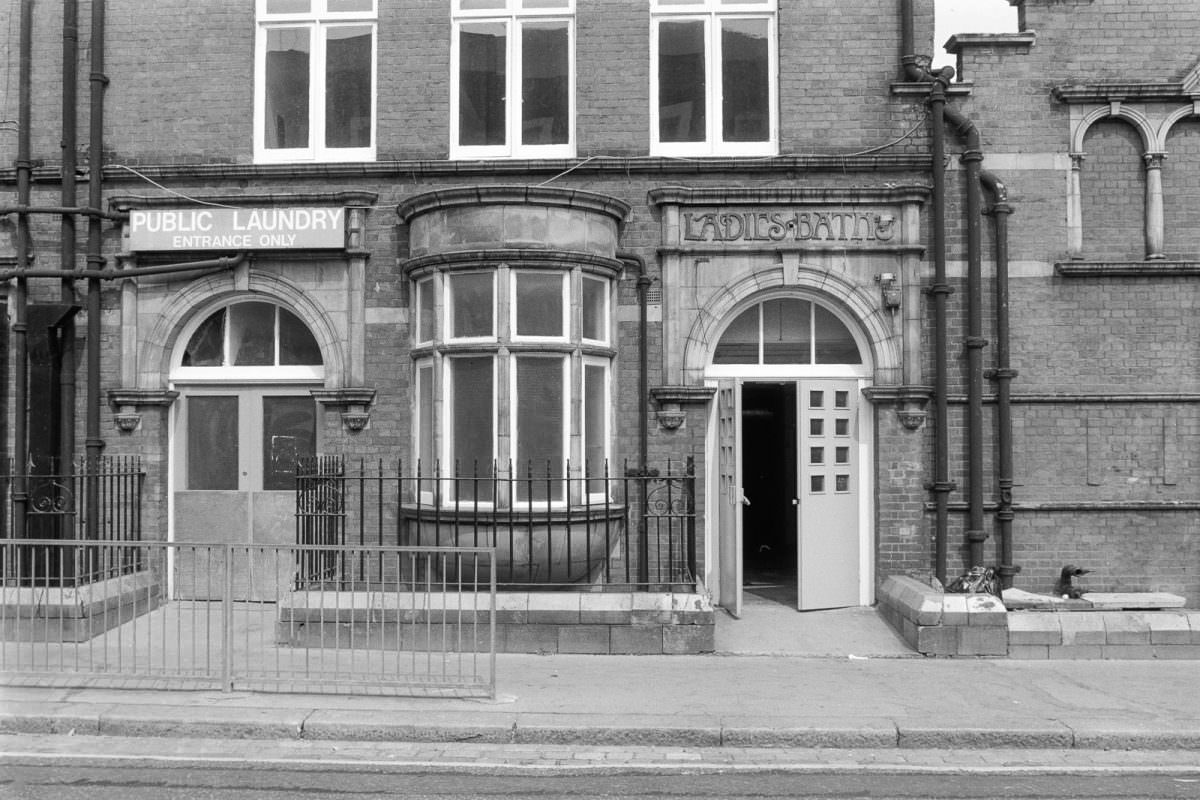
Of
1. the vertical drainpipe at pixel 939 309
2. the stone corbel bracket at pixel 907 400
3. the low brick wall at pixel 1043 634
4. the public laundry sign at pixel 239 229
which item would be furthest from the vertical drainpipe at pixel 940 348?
the public laundry sign at pixel 239 229

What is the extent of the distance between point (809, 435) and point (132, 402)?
6.73m

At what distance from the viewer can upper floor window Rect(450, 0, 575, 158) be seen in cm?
1079

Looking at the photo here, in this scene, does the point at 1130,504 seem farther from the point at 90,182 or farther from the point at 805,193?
the point at 90,182

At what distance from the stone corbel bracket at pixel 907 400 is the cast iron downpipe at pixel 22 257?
331 inches

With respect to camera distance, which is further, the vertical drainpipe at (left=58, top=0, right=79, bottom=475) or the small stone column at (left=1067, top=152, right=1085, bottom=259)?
the vertical drainpipe at (left=58, top=0, right=79, bottom=475)

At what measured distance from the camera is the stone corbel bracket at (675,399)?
10.3 m

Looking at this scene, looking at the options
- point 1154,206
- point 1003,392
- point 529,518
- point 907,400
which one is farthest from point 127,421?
point 1154,206

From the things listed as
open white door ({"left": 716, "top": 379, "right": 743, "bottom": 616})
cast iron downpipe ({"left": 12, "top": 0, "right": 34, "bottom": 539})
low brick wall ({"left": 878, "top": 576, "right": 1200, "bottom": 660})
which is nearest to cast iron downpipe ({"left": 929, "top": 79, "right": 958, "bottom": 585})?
low brick wall ({"left": 878, "top": 576, "right": 1200, "bottom": 660})

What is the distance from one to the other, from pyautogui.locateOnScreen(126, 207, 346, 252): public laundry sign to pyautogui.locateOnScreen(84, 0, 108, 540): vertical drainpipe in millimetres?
474

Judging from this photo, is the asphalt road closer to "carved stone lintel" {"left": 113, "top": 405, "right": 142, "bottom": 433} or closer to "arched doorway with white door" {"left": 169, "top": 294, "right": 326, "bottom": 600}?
"arched doorway with white door" {"left": 169, "top": 294, "right": 326, "bottom": 600}

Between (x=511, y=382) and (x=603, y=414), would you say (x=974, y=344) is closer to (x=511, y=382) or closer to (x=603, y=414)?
(x=603, y=414)

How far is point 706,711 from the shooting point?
23.3 ft

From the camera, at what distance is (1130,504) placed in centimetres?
1017

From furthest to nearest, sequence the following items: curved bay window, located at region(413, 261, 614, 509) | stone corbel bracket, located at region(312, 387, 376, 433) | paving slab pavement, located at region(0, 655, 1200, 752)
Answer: stone corbel bracket, located at region(312, 387, 376, 433) → curved bay window, located at region(413, 261, 614, 509) → paving slab pavement, located at region(0, 655, 1200, 752)
